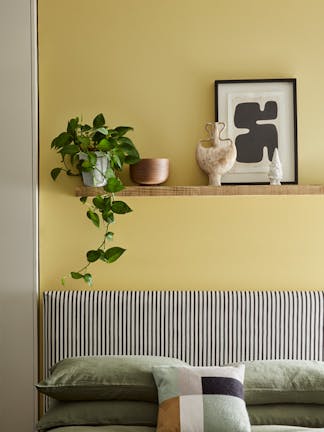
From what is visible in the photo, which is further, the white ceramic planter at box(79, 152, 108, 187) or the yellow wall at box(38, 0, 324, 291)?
the yellow wall at box(38, 0, 324, 291)

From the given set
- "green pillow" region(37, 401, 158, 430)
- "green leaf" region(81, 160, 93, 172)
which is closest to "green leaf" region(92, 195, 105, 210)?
"green leaf" region(81, 160, 93, 172)

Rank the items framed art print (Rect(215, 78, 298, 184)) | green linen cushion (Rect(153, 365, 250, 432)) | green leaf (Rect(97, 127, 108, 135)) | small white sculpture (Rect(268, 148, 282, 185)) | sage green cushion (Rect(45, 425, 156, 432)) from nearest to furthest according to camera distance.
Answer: green linen cushion (Rect(153, 365, 250, 432)) → sage green cushion (Rect(45, 425, 156, 432)) → green leaf (Rect(97, 127, 108, 135)) → small white sculpture (Rect(268, 148, 282, 185)) → framed art print (Rect(215, 78, 298, 184))

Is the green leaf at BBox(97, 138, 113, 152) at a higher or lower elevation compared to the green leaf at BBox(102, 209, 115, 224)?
higher

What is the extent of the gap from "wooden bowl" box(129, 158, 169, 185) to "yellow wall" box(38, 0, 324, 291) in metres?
0.11

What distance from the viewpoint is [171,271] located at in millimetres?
3270

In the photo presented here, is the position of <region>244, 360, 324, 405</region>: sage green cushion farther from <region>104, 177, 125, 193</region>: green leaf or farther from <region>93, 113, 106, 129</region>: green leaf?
<region>93, 113, 106, 129</region>: green leaf

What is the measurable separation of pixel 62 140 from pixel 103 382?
1.00 metres

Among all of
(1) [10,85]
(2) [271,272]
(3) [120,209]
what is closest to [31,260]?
(3) [120,209]

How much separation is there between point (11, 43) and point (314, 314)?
176 centimetres

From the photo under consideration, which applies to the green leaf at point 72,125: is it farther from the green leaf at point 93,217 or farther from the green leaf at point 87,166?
the green leaf at point 93,217

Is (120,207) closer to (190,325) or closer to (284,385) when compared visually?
(190,325)

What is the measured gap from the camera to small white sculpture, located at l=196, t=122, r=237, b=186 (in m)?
3.11

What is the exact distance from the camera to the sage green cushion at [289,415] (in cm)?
268

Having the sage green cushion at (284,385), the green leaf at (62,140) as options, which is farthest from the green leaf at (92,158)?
the sage green cushion at (284,385)
